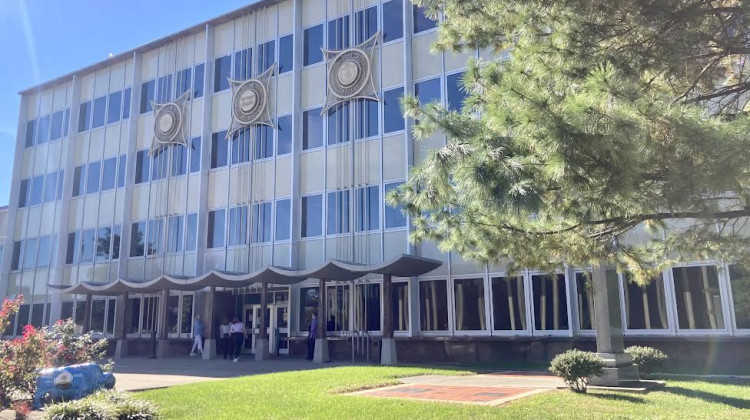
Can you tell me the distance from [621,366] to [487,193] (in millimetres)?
7355

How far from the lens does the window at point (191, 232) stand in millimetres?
26297

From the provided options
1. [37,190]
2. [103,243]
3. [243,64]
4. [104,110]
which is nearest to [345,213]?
[243,64]

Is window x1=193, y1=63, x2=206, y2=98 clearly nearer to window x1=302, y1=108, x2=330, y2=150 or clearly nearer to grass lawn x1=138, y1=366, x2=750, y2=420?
window x1=302, y1=108, x2=330, y2=150

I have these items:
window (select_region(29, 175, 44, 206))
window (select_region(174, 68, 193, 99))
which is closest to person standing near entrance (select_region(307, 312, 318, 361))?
window (select_region(174, 68, 193, 99))

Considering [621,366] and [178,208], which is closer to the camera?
[621,366]

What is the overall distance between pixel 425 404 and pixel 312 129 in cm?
1655

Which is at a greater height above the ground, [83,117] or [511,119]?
[83,117]

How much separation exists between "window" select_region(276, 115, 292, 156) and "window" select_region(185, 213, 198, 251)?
521 cm

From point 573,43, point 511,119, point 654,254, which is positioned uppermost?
point 573,43

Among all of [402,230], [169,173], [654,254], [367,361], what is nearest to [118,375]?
[367,361]

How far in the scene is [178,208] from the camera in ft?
89.3

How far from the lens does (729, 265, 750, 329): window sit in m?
15.3

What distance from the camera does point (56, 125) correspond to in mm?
34594

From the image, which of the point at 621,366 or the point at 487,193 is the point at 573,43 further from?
the point at 621,366
